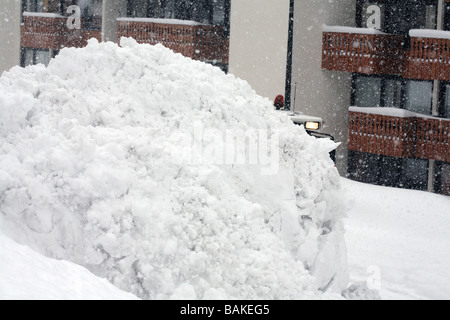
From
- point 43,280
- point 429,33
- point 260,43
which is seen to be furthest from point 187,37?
point 43,280

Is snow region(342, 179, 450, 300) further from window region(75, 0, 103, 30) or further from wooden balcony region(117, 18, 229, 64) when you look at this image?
window region(75, 0, 103, 30)

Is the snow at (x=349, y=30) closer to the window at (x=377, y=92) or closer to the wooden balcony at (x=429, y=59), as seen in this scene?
the wooden balcony at (x=429, y=59)

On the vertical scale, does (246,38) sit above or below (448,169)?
above

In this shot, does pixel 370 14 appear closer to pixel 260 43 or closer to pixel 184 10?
pixel 260 43

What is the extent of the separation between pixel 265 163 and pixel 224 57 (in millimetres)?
17222

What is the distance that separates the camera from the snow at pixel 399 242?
401 inches

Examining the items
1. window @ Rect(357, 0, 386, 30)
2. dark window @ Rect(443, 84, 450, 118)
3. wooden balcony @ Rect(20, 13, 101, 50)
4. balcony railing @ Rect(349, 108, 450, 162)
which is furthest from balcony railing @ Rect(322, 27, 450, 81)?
wooden balcony @ Rect(20, 13, 101, 50)

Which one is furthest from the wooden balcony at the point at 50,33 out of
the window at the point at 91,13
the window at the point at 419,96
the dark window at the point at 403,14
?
the window at the point at 419,96

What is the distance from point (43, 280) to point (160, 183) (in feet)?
4.83

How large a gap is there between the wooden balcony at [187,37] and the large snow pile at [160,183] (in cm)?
1604

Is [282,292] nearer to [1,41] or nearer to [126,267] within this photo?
[126,267]

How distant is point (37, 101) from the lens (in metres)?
6.43

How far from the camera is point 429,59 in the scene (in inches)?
746

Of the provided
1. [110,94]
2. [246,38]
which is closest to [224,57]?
[246,38]
